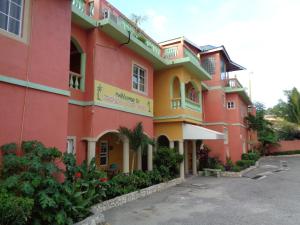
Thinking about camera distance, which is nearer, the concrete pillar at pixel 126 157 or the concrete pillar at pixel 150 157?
the concrete pillar at pixel 126 157

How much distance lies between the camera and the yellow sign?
10938 millimetres

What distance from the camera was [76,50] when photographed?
449 inches

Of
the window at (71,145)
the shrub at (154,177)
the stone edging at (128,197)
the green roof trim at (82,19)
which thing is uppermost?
the green roof trim at (82,19)

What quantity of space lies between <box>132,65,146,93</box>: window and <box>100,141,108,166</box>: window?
3.71 metres

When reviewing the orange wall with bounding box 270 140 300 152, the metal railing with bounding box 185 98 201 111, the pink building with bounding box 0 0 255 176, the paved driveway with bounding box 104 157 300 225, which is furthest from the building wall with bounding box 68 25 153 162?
the orange wall with bounding box 270 140 300 152

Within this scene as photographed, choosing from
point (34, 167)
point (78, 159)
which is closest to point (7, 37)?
point (34, 167)

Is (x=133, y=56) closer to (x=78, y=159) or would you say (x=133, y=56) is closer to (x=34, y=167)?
(x=78, y=159)

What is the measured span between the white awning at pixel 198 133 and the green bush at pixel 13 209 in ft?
39.6

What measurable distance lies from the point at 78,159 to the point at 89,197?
264 cm

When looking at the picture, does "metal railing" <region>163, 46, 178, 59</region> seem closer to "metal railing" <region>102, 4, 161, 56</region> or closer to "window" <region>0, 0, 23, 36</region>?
"metal railing" <region>102, 4, 161, 56</region>

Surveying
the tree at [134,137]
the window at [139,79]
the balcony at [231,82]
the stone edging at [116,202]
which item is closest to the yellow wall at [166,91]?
the window at [139,79]

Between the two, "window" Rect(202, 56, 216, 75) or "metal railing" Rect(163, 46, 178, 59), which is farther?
"window" Rect(202, 56, 216, 75)

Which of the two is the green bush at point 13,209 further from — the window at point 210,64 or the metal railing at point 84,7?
the window at point 210,64

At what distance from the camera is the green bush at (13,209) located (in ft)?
16.4
